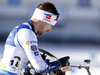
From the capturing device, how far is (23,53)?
8.57 ft

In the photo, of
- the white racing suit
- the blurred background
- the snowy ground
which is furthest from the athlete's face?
the blurred background

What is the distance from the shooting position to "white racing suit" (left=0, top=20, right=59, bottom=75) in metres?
2.53

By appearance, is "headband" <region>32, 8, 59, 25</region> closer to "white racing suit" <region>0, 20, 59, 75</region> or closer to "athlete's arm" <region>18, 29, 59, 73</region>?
"white racing suit" <region>0, 20, 59, 75</region>

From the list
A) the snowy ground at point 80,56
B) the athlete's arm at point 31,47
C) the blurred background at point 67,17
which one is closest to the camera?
the athlete's arm at point 31,47

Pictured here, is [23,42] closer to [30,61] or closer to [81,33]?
[30,61]

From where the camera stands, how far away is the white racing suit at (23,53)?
8.29 ft

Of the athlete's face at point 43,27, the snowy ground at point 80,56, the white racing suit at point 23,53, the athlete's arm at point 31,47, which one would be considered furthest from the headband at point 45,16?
the snowy ground at point 80,56

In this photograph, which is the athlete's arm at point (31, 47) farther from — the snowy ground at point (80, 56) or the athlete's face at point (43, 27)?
the snowy ground at point (80, 56)

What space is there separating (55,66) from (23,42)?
408 mm

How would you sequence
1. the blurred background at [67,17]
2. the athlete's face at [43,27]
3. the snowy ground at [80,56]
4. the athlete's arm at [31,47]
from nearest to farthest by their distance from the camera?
the athlete's arm at [31,47] → the athlete's face at [43,27] → the snowy ground at [80,56] → the blurred background at [67,17]

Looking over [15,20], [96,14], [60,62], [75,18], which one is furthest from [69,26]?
[60,62]

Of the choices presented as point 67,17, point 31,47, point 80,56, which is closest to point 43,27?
point 31,47

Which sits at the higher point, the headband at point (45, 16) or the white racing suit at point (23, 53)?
the headband at point (45, 16)

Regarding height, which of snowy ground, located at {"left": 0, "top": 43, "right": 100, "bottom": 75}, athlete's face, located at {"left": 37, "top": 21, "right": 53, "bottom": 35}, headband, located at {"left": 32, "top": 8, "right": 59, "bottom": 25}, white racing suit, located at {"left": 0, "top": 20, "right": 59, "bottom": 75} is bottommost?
snowy ground, located at {"left": 0, "top": 43, "right": 100, "bottom": 75}
